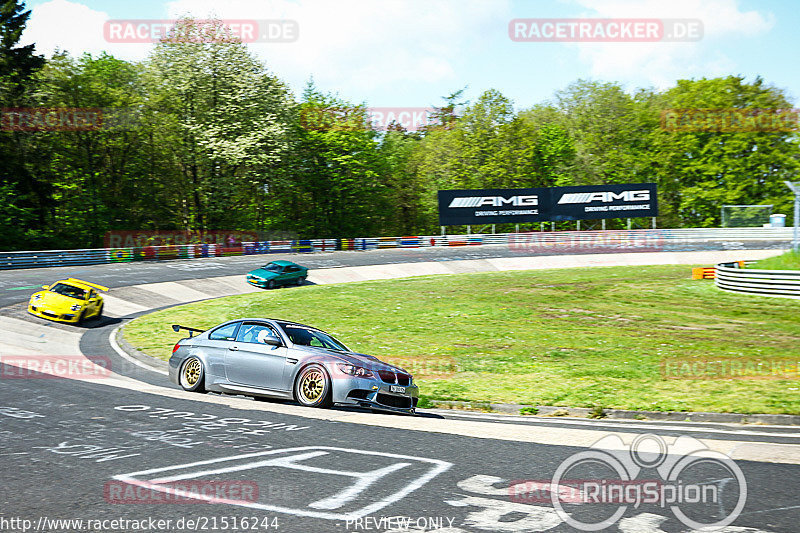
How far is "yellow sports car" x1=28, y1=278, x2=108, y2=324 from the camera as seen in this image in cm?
2364

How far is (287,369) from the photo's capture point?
38.2 feet

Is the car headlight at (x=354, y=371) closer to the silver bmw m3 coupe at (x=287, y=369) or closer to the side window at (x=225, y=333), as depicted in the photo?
the silver bmw m3 coupe at (x=287, y=369)

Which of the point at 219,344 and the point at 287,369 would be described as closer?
the point at 287,369

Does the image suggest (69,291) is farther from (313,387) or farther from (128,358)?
(313,387)

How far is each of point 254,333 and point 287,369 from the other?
45.8 inches

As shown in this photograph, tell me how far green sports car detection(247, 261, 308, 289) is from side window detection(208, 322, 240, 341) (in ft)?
77.4

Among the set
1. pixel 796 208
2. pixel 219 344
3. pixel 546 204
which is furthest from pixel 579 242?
pixel 219 344

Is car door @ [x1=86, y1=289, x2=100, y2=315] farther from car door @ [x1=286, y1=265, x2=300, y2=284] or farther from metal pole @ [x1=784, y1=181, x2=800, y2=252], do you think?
metal pole @ [x1=784, y1=181, x2=800, y2=252]

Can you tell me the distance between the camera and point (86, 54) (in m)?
58.9

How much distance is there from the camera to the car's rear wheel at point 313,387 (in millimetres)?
11219

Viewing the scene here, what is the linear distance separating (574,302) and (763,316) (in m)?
7.02

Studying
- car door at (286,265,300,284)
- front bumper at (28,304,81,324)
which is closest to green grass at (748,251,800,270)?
car door at (286,265,300,284)

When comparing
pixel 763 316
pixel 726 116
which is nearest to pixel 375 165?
pixel 726 116

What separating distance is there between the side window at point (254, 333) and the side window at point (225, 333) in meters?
0.16
